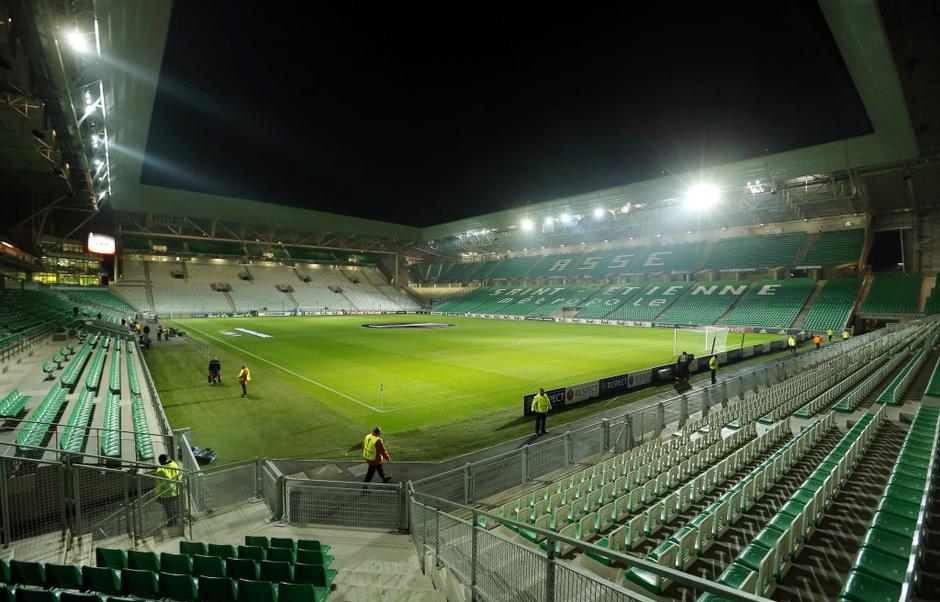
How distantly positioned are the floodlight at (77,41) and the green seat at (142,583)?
1667cm

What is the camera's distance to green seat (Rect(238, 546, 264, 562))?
4723mm

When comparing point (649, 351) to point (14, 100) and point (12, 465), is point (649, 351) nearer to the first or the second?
point (12, 465)

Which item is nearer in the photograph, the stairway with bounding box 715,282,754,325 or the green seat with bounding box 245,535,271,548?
the green seat with bounding box 245,535,271,548

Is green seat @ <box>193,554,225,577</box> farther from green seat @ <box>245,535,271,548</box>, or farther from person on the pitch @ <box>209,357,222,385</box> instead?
person on the pitch @ <box>209,357,222,385</box>

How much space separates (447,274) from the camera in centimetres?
8288

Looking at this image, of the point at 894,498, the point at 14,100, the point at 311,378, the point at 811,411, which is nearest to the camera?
the point at 894,498

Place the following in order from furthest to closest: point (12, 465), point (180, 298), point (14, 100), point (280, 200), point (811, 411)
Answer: point (180, 298)
point (280, 200)
point (14, 100)
point (811, 411)
point (12, 465)

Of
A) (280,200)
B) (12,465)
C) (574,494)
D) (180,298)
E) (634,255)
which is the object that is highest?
(280,200)

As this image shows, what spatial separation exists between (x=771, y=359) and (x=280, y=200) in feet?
167

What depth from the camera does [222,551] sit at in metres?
4.84

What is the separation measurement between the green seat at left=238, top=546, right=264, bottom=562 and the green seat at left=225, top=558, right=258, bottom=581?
0.45 meters

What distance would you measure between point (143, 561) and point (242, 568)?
122cm

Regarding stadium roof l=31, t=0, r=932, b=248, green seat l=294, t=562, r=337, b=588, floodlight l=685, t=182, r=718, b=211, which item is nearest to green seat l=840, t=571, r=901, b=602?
green seat l=294, t=562, r=337, b=588

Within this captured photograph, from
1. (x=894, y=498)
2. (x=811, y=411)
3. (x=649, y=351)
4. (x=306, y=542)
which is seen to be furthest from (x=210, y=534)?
(x=649, y=351)
